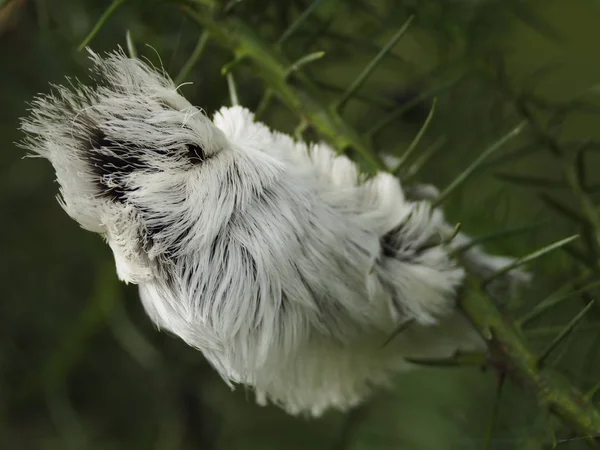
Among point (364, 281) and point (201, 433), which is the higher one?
point (364, 281)

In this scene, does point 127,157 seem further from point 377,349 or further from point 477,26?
point 477,26

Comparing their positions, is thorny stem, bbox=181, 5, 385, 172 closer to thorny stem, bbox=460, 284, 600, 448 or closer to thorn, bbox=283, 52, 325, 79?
thorn, bbox=283, 52, 325, 79

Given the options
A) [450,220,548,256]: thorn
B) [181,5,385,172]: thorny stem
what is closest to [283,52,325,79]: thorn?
[181,5,385,172]: thorny stem

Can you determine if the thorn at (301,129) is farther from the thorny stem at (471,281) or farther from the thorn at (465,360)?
the thorn at (465,360)

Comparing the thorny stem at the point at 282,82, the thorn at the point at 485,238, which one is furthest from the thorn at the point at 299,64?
the thorn at the point at 485,238

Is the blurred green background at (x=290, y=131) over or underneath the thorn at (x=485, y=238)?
underneath

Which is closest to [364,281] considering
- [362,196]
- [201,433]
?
[362,196]

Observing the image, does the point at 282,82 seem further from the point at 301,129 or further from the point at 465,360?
the point at 465,360
